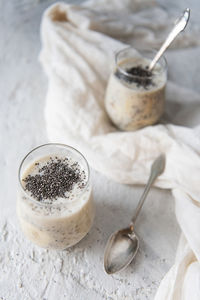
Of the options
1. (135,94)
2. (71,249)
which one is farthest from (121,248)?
(135,94)

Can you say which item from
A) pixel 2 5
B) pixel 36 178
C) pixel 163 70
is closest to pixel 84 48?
pixel 163 70

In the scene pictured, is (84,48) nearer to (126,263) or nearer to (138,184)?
(138,184)

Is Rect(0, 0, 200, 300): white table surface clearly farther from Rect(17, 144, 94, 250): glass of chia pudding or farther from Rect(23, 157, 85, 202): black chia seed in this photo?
Rect(23, 157, 85, 202): black chia seed

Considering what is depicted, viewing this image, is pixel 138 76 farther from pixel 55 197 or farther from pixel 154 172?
pixel 55 197

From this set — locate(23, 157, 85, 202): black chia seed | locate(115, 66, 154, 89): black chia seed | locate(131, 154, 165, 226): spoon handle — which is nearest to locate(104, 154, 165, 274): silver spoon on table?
locate(131, 154, 165, 226): spoon handle

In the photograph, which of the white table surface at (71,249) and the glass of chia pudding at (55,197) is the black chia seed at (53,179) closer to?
the glass of chia pudding at (55,197)

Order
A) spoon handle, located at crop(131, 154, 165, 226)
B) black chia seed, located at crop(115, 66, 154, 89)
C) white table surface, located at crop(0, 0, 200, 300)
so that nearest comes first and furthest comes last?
white table surface, located at crop(0, 0, 200, 300) → spoon handle, located at crop(131, 154, 165, 226) → black chia seed, located at crop(115, 66, 154, 89)

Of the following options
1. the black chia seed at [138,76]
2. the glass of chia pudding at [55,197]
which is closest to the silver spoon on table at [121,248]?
the glass of chia pudding at [55,197]
